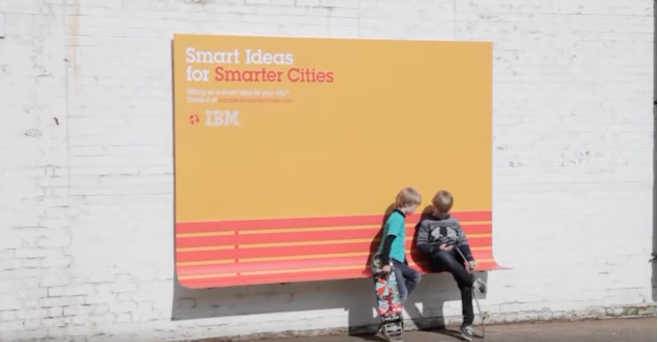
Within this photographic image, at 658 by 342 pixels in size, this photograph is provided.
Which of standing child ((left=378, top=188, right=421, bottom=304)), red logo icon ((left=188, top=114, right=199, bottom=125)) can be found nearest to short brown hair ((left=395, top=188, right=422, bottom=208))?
standing child ((left=378, top=188, right=421, bottom=304))

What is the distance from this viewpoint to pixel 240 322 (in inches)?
357

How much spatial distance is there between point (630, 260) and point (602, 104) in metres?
1.76

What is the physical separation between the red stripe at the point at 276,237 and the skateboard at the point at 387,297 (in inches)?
14.3

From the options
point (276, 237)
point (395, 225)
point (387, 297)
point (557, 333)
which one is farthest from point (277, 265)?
point (557, 333)

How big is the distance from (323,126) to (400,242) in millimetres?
1353

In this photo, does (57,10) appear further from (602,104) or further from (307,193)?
(602,104)

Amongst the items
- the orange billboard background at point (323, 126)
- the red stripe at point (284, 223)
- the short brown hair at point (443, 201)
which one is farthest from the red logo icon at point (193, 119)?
the short brown hair at point (443, 201)

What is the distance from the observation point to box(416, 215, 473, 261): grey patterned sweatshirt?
9273 mm

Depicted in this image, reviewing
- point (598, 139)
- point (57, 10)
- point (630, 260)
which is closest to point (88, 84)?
point (57, 10)

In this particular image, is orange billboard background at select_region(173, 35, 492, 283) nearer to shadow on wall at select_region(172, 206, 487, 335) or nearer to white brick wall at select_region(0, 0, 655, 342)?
white brick wall at select_region(0, 0, 655, 342)

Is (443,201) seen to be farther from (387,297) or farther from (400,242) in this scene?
(387,297)

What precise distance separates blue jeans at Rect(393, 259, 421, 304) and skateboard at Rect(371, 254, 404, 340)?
5 centimetres

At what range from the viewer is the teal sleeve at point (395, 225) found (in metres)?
8.88

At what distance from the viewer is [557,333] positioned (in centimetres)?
967
